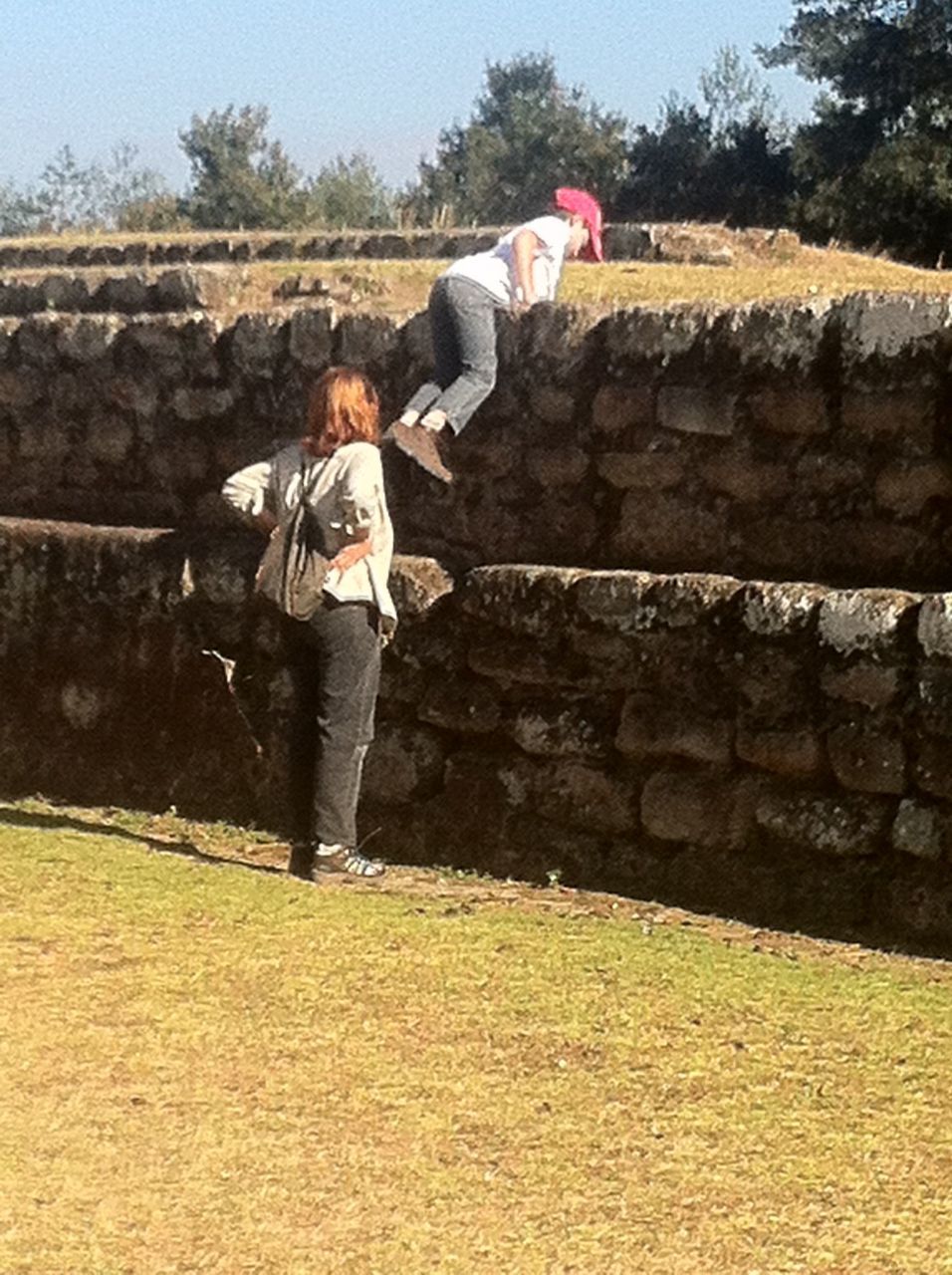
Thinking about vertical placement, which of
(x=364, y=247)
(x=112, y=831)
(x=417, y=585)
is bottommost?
(x=112, y=831)

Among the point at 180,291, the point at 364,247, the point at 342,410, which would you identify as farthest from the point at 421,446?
the point at 364,247

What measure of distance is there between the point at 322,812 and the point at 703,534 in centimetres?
155

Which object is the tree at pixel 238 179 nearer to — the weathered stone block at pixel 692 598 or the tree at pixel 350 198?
the tree at pixel 350 198

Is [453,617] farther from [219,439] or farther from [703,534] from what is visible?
[219,439]

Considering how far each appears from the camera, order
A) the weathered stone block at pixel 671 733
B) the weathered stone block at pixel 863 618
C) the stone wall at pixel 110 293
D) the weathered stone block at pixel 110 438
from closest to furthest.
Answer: the weathered stone block at pixel 863 618 → the weathered stone block at pixel 671 733 → the weathered stone block at pixel 110 438 → the stone wall at pixel 110 293

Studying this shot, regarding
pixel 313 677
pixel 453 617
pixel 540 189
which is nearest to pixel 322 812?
pixel 313 677

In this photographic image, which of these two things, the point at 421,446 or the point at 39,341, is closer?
the point at 421,446

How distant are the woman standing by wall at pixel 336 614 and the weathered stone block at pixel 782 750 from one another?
4.03ft

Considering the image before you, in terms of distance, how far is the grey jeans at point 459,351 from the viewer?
6770 millimetres

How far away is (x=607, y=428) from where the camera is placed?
6.59 meters

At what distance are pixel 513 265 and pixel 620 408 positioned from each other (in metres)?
1.21

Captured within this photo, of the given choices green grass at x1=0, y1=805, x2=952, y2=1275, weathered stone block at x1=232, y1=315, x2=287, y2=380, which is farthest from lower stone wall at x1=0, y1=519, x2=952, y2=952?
weathered stone block at x1=232, y1=315, x2=287, y2=380

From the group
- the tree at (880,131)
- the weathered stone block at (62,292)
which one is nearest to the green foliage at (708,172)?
the tree at (880,131)

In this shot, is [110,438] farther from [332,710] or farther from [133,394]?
[332,710]
